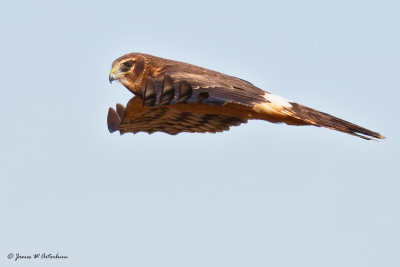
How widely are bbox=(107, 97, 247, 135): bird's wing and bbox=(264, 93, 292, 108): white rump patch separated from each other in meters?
0.58

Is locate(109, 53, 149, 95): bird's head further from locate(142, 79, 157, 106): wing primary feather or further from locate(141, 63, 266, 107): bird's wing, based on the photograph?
locate(142, 79, 157, 106): wing primary feather

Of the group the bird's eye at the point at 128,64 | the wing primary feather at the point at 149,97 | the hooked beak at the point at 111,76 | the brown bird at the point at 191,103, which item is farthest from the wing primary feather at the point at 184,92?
the hooked beak at the point at 111,76

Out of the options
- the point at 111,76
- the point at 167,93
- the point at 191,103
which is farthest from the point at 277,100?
the point at 111,76

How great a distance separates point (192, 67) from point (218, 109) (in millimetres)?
753

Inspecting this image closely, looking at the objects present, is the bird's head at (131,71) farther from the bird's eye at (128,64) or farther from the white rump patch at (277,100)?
the white rump patch at (277,100)

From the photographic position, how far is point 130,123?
14242 mm

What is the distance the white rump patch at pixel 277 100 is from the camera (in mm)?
12650

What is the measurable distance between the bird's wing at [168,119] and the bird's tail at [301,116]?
68 centimetres

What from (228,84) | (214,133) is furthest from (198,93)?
(214,133)

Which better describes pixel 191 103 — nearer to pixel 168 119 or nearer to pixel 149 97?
pixel 168 119

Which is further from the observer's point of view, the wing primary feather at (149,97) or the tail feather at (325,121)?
the tail feather at (325,121)

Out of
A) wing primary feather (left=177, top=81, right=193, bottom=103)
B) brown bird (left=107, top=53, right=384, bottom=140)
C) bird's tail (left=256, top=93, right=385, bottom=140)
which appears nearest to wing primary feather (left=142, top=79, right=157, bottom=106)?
brown bird (left=107, top=53, right=384, bottom=140)

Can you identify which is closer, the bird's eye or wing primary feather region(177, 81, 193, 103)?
wing primary feather region(177, 81, 193, 103)

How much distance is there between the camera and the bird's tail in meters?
12.6
